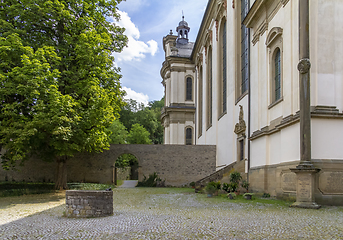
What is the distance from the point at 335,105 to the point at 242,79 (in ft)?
35.4

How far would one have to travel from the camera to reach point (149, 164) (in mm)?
29219

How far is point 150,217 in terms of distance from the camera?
9695mm

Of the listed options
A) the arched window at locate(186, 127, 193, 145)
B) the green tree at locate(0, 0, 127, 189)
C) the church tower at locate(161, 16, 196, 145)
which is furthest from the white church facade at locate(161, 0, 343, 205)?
the arched window at locate(186, 127, 193, 145)

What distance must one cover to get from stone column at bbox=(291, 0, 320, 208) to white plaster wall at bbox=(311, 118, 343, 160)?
0.91 meters

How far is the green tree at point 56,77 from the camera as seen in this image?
15812mm

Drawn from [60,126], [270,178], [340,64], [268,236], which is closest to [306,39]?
[340,64]

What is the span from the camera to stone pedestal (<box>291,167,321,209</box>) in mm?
11727

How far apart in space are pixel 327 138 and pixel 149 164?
18.3m

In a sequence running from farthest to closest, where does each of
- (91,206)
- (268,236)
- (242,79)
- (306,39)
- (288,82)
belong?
(242,79) < (288,82) < (306,39) < (91,206) < (268,236)

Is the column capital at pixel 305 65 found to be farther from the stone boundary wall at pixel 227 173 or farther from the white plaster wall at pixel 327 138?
the stone boundary wall at pixel 227 173

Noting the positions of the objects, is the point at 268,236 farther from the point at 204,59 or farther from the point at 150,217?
the point at 204,59

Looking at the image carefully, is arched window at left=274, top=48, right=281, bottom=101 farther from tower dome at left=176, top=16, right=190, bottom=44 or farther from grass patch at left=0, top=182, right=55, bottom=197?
tower dome at left=176, top=16, right=190, bottom=44

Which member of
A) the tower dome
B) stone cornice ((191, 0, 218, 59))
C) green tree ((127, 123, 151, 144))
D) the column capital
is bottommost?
green tree ((127, 123, 151, 144))

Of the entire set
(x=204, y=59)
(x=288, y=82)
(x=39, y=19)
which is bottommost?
(x=288, y=82)
